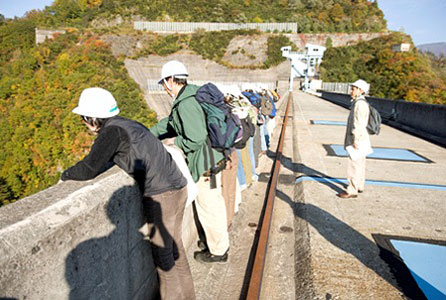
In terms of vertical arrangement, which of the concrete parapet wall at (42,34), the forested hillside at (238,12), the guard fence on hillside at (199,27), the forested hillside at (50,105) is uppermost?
the forested hillside at (238,12)

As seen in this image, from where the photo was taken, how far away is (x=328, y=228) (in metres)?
4.52

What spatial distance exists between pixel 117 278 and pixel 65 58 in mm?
91888

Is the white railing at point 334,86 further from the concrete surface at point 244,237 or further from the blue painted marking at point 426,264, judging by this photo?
the blue painted marking at point 426,264

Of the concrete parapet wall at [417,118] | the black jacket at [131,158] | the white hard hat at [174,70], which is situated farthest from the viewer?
the concrete parapet wall at [417,118]

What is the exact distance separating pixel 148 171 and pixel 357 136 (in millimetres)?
4219

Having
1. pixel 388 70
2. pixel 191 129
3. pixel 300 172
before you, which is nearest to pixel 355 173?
pixel 300 172

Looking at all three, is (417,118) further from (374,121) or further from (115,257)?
(115,257)

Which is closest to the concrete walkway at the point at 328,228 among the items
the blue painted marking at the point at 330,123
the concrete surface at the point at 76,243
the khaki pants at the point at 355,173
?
the khaki pants at the point at 355,173

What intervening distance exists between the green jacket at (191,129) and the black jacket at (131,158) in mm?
544

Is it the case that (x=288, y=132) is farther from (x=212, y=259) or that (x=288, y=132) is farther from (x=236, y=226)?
(x=212, y=259)

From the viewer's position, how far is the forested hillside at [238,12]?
3442 inches

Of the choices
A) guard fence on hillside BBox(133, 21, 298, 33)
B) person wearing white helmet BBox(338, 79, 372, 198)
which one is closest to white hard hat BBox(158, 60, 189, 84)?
person wearing white helmet BBox(338, 79, 372, 198)

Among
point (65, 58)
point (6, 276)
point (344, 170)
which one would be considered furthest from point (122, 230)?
point (65, 58)

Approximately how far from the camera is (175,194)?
8.27 feet
